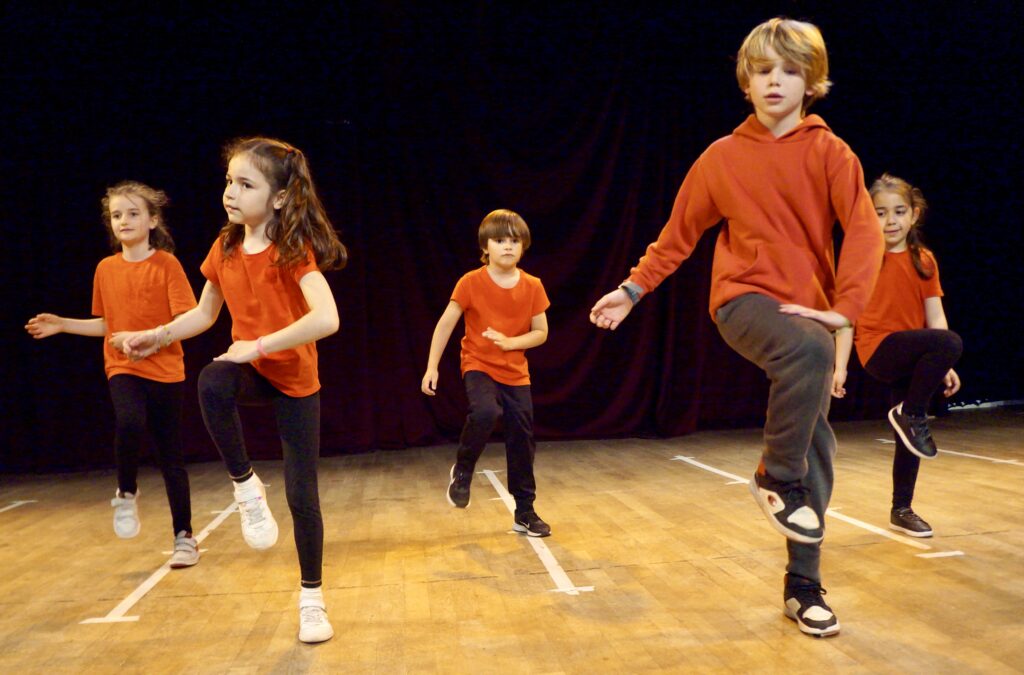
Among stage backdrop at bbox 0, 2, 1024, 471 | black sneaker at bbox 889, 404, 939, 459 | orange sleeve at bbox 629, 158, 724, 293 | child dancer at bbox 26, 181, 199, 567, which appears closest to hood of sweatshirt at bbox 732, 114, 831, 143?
orange sleeve at bbox 629, 158, 724, 293

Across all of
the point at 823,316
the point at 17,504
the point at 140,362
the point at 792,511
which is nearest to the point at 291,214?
the point at 140,362

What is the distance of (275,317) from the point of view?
2.31 meters

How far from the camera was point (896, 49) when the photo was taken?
7.34 metres

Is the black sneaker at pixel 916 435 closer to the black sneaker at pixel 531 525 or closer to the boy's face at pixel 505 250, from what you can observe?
the black sneaker at pixel 531 525

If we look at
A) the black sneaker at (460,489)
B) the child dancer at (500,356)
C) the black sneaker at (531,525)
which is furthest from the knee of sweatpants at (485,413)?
the black sneaker at (531,525)

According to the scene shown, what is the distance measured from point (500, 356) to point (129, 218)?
1.65m

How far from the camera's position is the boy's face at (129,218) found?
3328 mm

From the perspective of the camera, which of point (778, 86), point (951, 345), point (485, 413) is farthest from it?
point (485, 413)

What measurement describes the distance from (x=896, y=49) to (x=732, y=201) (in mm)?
6270

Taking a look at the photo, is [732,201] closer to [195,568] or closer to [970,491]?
[195,568]

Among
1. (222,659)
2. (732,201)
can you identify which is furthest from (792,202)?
(222,659)

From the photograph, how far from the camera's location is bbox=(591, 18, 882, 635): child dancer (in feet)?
6.71

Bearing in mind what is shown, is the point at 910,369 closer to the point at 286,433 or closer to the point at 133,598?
the point at 286,433

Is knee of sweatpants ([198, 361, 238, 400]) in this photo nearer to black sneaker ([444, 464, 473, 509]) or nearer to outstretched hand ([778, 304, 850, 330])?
outstretched hand ([778, 304, 850, 330])
